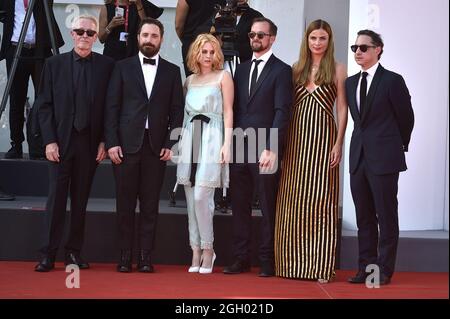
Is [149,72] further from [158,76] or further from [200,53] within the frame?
[200,53]

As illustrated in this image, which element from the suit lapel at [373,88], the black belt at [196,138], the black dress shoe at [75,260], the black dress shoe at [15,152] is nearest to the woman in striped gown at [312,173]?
the suit lapel at [373,88]

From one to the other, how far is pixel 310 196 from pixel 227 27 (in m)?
1.44

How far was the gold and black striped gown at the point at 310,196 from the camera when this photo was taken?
6.48 m

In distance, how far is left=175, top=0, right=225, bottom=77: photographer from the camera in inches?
305

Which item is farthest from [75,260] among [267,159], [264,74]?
[264,74]

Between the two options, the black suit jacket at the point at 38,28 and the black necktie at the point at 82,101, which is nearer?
the black necktie at the point at 82,101

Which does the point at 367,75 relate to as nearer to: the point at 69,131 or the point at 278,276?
the point at 278,276

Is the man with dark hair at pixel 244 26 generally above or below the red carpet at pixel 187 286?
above

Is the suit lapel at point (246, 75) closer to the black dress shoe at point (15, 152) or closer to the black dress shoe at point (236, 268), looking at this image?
the black dress shoe at point (236, 268)

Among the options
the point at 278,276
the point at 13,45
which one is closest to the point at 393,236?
the point at 278,276

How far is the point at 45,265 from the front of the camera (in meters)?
6.57

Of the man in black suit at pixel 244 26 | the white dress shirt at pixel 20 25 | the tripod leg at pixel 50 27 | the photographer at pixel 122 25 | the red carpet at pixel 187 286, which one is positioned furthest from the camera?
the white dress shirt at pixel 20 25

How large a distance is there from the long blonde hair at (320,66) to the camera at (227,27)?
2.50 feet

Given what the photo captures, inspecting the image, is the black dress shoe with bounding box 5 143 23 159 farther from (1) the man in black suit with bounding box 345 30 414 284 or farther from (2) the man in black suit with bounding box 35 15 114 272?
(1) the man in black suit with bounding box 345 30 414 284
